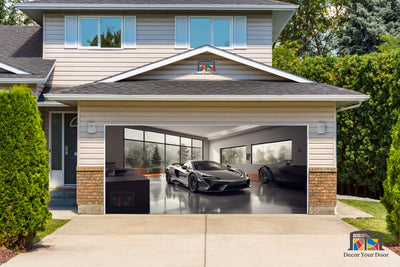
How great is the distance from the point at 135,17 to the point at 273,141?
7.07 m

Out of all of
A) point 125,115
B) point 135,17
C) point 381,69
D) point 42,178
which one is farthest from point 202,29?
point 42,178

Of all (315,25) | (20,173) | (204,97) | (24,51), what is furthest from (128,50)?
(315,25)

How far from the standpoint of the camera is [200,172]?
10.8 meters

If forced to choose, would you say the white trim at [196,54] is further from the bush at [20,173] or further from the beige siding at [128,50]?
the bush at [20,173]

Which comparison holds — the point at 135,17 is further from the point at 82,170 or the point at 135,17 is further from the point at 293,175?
the point at 293,175

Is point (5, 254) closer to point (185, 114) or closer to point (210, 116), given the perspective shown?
point (185, 114)

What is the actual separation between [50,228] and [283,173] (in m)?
6.06

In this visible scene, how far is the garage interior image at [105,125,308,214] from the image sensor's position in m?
10.7

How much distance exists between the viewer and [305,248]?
702cm

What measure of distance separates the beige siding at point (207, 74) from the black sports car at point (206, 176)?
2648 millimetres

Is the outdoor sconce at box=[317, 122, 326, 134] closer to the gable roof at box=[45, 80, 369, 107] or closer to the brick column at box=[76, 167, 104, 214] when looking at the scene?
the gable roof at box=[45, 80, 369, 107]

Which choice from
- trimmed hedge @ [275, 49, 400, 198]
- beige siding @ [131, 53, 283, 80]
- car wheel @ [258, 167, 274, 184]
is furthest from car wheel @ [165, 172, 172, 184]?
trimmed hedge @ [275, 49, 400, 198]

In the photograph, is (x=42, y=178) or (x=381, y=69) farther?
(x=381, y=69)

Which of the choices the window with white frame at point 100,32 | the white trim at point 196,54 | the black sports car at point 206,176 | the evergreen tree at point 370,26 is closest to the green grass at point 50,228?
the black sports car at point 206,176
